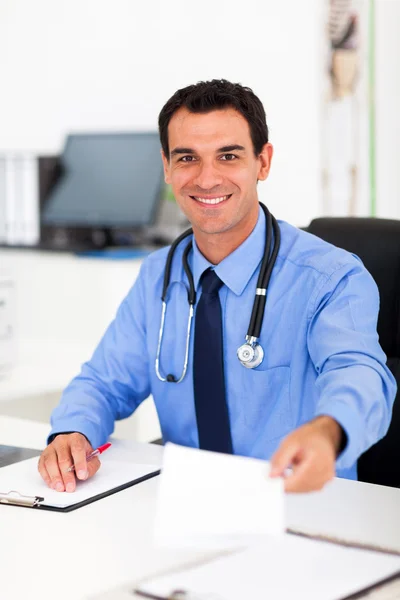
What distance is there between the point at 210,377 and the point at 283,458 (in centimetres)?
70

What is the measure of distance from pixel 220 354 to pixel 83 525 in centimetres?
50

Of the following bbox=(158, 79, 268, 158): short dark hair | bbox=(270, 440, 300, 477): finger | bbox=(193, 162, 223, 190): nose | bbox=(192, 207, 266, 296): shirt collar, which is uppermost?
bbox=(158, 79, 268, 158): short dark hair

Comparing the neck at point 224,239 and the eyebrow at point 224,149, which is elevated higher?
the eyebrow at point 224,149

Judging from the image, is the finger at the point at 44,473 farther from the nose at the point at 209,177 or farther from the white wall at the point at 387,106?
the white wall at the point at 387,106

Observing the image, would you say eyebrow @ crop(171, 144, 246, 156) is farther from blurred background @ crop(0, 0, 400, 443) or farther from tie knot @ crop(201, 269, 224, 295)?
blurred background @ crop(0, 0, 400, 443)

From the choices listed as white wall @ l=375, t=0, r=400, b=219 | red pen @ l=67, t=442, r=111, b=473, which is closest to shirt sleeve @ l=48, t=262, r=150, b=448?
red pen @ l=67, t=442, r=111, b=473

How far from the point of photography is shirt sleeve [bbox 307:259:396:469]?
1119 millimetres

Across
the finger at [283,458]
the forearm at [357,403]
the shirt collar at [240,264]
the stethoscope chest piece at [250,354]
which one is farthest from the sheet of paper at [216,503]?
the shirt collar at [240,264]

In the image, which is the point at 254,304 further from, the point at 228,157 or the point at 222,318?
the point at 228,157

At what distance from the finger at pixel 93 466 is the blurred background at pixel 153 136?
5.39 feet

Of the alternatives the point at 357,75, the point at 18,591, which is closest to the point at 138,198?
the point at 357,75

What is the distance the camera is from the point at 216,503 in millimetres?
944

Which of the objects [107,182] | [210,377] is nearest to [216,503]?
[210,377]

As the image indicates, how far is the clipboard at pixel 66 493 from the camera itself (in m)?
1.33
